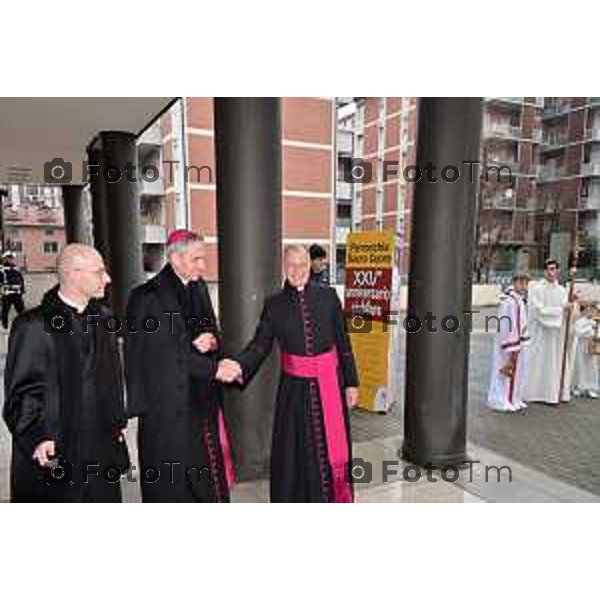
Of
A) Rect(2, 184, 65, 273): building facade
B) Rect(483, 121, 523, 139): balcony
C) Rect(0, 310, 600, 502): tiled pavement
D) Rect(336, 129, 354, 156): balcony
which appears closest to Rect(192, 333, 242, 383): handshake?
Rect(0, 310, 600, 502): tiled pavement

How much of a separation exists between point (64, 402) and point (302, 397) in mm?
1275

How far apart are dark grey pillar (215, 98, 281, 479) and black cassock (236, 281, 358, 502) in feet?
2.30

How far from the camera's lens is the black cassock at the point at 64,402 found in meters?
2.24

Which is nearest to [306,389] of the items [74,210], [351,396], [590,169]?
[351,396]

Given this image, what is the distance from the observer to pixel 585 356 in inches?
259

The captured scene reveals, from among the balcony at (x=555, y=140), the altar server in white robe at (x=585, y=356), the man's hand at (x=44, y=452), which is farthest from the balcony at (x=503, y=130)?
the man's hand at (x=44, y=452)

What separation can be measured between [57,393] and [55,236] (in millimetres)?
40007

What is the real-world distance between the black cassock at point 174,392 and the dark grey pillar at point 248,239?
87cm

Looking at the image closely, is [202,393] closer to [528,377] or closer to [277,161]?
[277,161]

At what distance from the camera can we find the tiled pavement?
3.70 metres

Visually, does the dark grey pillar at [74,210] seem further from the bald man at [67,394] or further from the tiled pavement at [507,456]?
the bald man at [67,394]

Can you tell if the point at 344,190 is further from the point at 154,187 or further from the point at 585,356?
the point at 585,356

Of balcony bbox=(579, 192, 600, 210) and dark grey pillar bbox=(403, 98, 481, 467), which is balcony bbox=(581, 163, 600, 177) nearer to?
balcony bbox=(579, 192, 600, 210)

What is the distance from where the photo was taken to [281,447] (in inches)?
121
